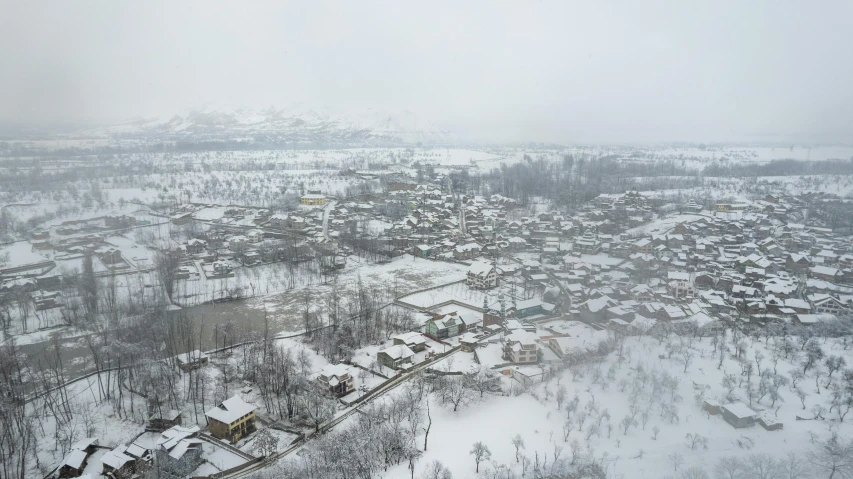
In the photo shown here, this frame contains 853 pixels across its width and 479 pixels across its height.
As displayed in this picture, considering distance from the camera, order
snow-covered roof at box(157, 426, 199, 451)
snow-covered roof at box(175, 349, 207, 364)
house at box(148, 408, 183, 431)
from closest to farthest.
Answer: snow-covered roof at box(157, 426, 199, 451)
house at box(148, 408, 183, 431)
snow-covered roof at box(175, 349, 207, 364)

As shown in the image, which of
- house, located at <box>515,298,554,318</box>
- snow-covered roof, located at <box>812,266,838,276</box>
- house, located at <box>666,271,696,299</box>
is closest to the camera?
house, located at <box>515,298,554,318</box>

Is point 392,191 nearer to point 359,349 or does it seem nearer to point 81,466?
point 359,349

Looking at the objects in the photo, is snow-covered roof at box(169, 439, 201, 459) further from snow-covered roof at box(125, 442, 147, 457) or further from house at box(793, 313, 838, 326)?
house at box(793, 313, 838, 326)

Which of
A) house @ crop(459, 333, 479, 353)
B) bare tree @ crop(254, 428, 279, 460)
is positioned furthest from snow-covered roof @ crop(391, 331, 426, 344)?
bare tree @ crop(254, 428, 279, 460)

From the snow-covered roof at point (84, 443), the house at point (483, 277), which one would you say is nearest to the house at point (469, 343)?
the house at point (483, 277)

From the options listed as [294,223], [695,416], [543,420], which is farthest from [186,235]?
[695,416]

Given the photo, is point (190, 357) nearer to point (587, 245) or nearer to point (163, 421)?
point (163, 421)

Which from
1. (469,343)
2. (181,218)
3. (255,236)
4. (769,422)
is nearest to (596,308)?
(469,343)
